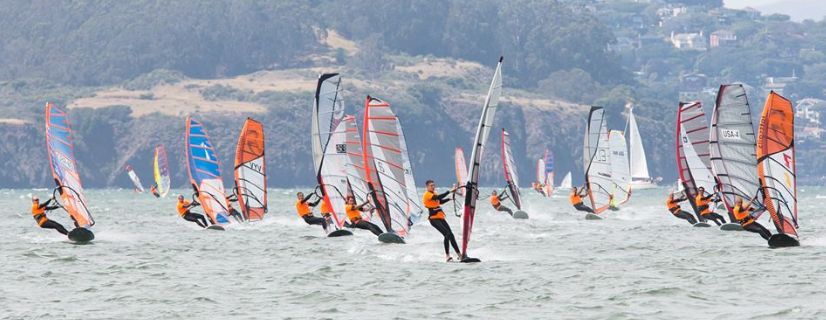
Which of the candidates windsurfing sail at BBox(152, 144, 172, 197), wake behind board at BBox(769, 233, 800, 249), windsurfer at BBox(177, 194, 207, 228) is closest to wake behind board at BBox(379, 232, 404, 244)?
wake behind board at BBox(769, 233, 800, 249)

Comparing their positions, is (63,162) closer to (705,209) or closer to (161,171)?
(705,209)

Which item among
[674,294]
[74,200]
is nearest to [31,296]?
[674,294]

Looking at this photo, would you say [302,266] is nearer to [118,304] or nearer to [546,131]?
[118,304]

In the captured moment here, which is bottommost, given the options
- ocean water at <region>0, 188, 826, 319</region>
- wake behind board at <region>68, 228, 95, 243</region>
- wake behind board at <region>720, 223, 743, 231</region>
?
wake behind board at <region>720, 223, 743, 231</region>

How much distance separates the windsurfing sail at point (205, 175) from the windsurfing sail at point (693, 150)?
12.6 metres

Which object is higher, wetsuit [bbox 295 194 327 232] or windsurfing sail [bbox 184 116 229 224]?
windsurfing sail [bbox 184 116 229 224]

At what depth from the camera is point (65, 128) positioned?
117 ft

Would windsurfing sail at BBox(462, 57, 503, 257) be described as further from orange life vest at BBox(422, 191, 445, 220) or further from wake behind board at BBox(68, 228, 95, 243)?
wake behind board at BBox(68, 228, 95, 243)

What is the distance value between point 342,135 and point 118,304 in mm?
14208

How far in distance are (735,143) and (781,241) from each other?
595cm

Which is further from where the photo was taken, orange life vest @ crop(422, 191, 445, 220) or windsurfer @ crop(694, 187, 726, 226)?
windsurfer @ crop(694, 187, 726, 226)

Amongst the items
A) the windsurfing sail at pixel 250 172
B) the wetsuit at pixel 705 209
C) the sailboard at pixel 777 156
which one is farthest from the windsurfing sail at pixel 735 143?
the windsurfing sail at pixel 250 172

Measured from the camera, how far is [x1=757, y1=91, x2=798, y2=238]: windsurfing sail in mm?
29797

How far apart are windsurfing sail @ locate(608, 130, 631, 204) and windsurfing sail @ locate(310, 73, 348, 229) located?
15868 millimetres
